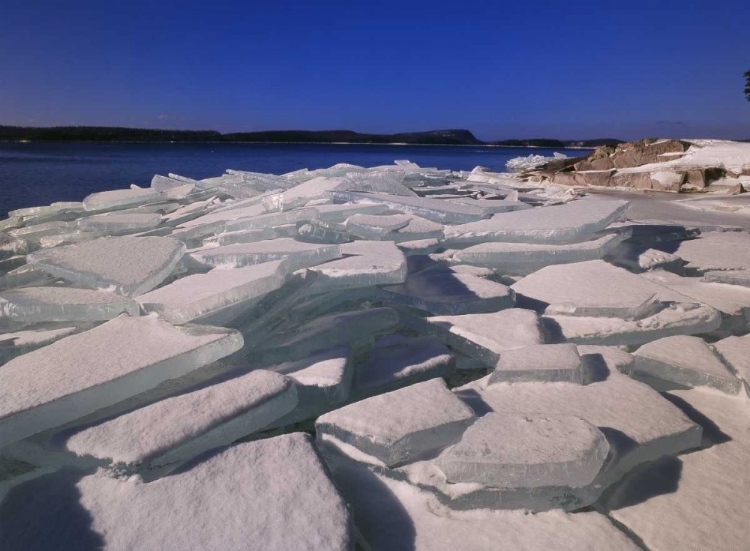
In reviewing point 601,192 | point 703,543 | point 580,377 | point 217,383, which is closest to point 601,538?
point 703,543

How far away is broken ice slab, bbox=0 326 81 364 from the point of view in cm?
155

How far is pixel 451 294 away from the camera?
1823 millimetres

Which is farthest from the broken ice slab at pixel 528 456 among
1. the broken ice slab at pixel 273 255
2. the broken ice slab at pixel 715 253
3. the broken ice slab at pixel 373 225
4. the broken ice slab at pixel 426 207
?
the broken ice slab at pixel 426 207

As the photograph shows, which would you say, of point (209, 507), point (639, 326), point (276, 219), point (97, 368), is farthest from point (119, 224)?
point (639, 326)

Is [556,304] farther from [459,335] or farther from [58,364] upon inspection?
[58,364]

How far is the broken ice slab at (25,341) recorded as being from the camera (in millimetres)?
1550

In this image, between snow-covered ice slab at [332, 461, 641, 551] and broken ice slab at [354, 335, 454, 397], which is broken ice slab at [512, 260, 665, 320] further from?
snow-covered ice slab at [332, 461, 641, 551]

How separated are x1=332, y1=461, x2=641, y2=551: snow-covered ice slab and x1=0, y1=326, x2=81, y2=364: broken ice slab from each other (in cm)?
112

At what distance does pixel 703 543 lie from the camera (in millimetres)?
901

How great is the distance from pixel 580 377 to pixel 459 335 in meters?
0.39

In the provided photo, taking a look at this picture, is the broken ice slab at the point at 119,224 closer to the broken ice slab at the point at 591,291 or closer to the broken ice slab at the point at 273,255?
the broken ice slab at the point at 273,255

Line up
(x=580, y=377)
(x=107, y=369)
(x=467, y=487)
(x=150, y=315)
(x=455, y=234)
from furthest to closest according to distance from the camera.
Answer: (x=455, y=234), (x=150, y=315), (x=580, y=377), (x=107, y=369), (x=467, y=487)

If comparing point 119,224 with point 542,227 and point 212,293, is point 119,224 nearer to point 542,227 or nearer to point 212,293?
point 212,293

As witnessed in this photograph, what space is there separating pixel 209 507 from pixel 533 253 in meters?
1.71
